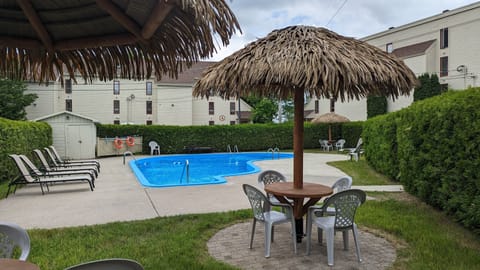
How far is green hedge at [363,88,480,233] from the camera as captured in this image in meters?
4.73

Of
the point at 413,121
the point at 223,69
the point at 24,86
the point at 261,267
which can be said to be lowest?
the point at 261,267

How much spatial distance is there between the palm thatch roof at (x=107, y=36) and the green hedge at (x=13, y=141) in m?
7.41

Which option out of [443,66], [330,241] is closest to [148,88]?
[443,66]

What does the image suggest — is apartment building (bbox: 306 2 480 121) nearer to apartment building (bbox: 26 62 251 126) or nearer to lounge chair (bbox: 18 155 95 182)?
apartment building (bbox: 26 62 251 126)

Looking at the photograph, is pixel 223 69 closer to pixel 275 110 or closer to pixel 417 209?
pixel 417 209

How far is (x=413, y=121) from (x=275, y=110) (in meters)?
34.2

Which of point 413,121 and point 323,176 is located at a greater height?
point 413,121

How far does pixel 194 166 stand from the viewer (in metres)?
17.2

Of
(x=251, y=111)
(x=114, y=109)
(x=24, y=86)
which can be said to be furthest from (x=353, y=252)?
(x=251, y=111)

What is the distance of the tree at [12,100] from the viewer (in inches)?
969

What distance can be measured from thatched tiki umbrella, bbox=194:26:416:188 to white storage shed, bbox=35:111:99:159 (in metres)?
15.9

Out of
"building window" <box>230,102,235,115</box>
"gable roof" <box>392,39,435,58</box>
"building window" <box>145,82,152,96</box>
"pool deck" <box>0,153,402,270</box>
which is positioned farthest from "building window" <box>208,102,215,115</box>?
"pool deck" <box>0,153,402,270</box>

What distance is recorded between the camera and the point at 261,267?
3838 mm

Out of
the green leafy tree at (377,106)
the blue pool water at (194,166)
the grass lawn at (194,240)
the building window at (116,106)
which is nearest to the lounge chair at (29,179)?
the blue pool water at (194,166)
